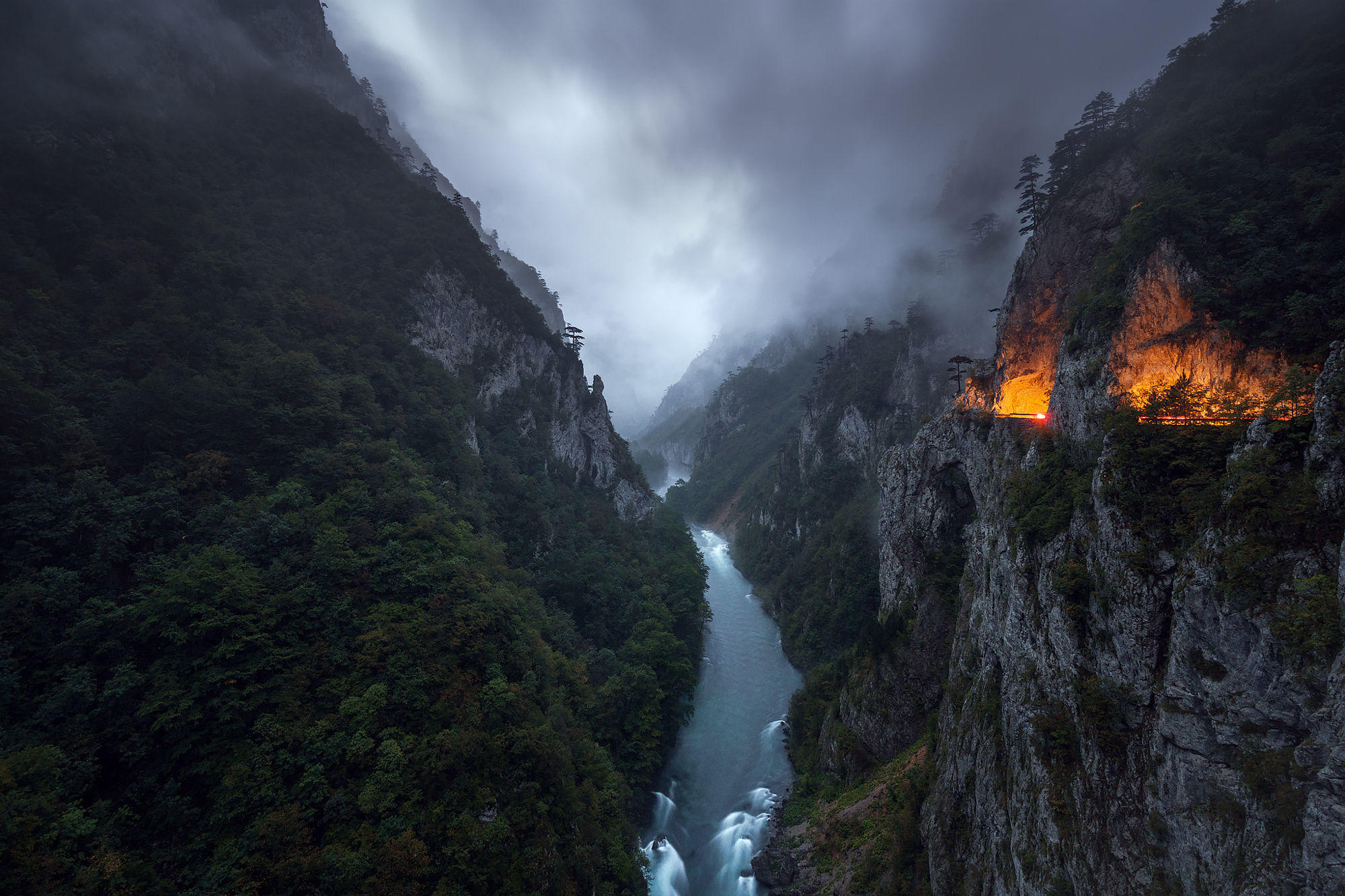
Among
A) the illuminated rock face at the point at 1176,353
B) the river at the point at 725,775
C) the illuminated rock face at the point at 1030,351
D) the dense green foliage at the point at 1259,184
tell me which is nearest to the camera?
the illuminated rock face at the point at 1176,353

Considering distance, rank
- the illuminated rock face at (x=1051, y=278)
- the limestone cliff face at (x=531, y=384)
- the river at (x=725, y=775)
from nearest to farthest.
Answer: the river at (x=725, y=775)
the illuminated rock face at (x=1051, y=278)
the limestone cliff face at (x=531, y=384)

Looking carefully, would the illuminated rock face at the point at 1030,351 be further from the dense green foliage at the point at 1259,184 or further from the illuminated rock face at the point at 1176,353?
the illuminated rock face at the point at 1176,353

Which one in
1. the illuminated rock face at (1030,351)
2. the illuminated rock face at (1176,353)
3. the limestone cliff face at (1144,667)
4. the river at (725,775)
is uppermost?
the illuminated rock face at (1030,351)

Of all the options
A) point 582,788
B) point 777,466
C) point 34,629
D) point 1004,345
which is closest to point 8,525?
point 34,629

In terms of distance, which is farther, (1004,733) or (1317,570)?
(1004,733)

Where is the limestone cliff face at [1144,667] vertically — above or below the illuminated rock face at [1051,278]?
below

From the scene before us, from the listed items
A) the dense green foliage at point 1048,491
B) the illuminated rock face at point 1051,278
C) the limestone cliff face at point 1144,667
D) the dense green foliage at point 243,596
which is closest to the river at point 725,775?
the dense green foliage at point 243,596

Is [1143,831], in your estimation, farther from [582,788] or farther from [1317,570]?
[582,788]

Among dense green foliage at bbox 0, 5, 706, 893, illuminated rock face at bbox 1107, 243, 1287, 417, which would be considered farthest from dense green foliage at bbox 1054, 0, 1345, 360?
dense green foliage at bbox 0, 5, 706, 893
